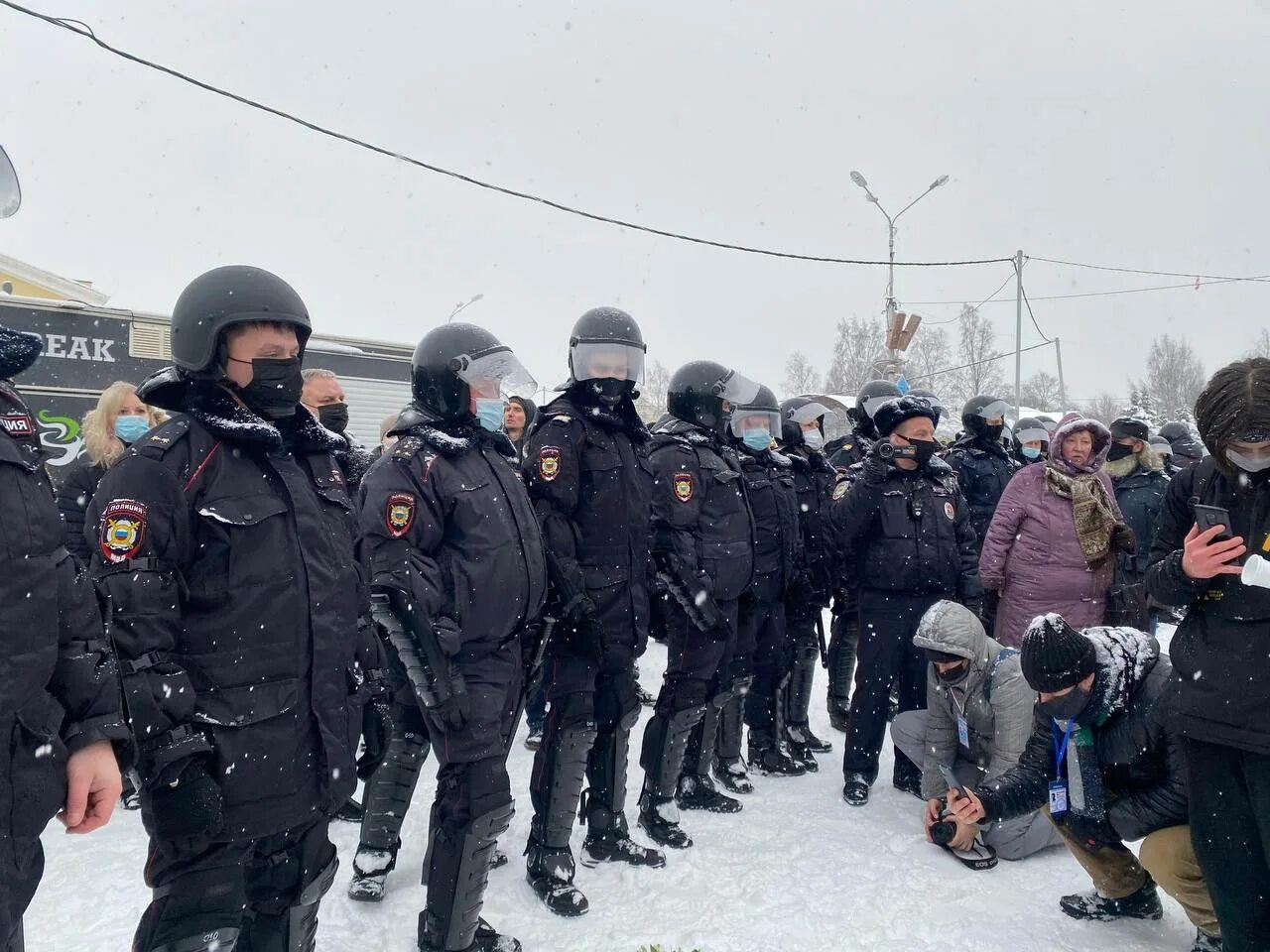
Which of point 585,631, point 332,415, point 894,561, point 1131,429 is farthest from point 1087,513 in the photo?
point 332,415

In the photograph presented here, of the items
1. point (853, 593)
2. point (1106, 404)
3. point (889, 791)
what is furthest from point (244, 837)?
point (1106, 404)

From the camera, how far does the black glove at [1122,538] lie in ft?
16.9

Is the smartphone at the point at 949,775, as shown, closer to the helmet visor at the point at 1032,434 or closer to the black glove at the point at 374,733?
the black glove at the point at 374,733

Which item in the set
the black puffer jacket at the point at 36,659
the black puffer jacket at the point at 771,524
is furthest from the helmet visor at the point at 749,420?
the black puffer jacket at the point at 36,659

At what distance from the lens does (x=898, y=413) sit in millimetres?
5113

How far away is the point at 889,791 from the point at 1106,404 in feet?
225

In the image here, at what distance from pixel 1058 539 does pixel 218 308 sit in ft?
15.0

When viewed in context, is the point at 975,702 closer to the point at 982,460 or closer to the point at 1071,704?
the point at 1071,704

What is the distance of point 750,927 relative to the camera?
3477 mm

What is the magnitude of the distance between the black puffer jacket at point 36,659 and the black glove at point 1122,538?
5.12 m

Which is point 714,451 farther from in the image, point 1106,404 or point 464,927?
point 1106,404

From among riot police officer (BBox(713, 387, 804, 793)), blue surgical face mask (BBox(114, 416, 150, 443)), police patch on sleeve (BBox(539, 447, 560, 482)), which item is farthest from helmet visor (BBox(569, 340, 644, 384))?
blue surgical face mask (BBox(114, 416, 150, 443))

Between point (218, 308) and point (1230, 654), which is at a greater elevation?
point (218, 308)

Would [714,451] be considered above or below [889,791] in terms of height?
above
